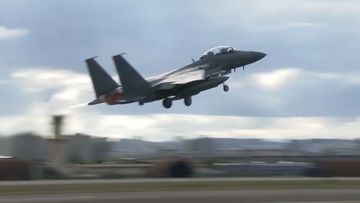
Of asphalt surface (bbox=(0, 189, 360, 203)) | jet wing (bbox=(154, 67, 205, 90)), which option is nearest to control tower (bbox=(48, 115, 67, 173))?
jet wing (bbox=(154, 67, 205, 90))

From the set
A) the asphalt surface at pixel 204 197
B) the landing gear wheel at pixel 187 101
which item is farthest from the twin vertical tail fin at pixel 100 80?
the asphalt surface at pixel 204 197

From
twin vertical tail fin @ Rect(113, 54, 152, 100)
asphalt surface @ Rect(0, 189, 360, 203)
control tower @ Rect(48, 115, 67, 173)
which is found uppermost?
twin vertical tail fin @ Rect(113, 54, 152, 100)

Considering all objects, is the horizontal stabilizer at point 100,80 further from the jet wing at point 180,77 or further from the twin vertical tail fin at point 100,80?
the jet wing at point 180,77

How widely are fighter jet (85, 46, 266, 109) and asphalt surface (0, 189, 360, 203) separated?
13.5 m

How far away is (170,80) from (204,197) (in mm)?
23685

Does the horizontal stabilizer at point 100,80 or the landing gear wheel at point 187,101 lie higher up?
the horizontal stabilizer at point 100,80

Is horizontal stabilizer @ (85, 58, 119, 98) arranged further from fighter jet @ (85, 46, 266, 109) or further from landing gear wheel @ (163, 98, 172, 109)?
landing gear wheel @ (163, 98, 172, 109)

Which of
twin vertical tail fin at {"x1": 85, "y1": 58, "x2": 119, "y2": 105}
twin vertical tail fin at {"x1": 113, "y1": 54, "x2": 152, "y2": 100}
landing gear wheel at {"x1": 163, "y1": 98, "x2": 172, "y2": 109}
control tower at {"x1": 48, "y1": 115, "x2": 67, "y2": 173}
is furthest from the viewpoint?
control tower at {"x1": 48, "y1": 115, "x2": 67, "y2": 173}

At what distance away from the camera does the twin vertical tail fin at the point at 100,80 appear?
206 feet

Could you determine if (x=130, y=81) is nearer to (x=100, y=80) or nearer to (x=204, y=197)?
(x=100, y=80)

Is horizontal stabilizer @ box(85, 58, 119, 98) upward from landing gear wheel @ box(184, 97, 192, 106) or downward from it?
upward

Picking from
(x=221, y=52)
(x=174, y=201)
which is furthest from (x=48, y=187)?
(x=221, y=52)

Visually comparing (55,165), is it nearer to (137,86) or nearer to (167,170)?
(167,170)

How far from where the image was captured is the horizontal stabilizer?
62.8 m
